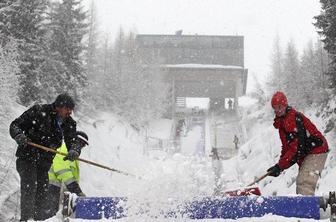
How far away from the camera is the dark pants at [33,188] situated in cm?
552

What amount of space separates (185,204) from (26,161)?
231 cm

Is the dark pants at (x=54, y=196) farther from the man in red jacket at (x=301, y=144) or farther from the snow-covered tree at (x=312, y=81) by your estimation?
the snow-covered tree at (x=312, y=81)

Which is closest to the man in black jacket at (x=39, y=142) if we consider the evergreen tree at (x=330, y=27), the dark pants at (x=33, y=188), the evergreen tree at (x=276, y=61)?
the dark pants at (x=33, y=188)

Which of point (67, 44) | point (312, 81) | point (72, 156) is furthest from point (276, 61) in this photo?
point (72, 156)

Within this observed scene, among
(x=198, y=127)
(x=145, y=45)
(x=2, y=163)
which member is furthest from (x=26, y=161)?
(x=145, y=45)

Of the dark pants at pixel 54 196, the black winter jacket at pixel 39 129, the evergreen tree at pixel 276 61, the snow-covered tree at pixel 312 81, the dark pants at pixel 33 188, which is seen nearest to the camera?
the dark pants at pixel 33 188

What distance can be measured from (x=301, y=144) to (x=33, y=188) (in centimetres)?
301

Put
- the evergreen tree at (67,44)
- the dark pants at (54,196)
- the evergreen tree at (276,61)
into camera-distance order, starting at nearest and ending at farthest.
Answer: the dark pants at (54,196) < the evergreen tree at (67,44) < the evergreen tree at (276,61)

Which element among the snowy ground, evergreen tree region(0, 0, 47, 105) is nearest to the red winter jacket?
the snowy ground

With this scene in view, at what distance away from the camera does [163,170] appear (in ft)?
14.9

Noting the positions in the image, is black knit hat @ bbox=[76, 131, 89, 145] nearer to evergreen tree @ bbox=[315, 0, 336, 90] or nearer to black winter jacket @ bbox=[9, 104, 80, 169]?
black winter jacket @ bbox=[9, 104, 80, 169]

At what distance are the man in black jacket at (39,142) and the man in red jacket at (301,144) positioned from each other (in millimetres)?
2320

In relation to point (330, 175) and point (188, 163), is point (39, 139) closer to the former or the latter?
→ point (188, 163)

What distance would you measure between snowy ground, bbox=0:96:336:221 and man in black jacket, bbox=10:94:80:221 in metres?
1.02
